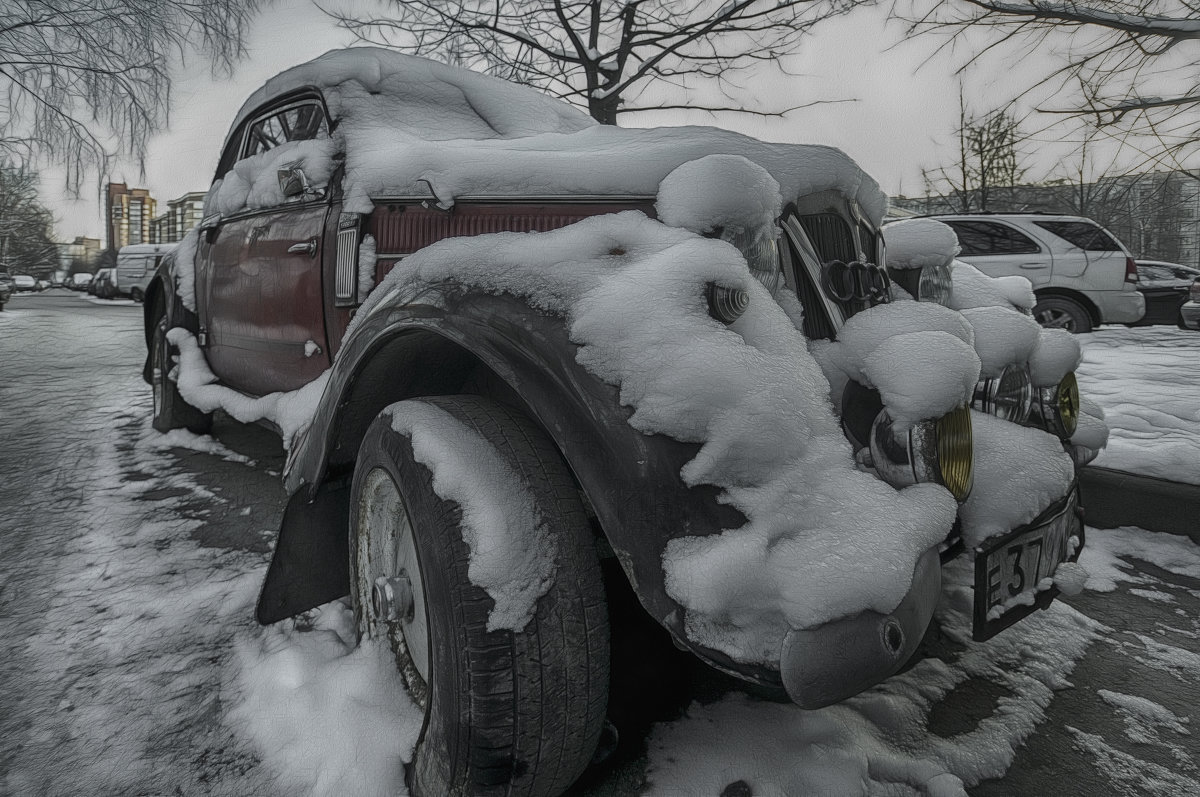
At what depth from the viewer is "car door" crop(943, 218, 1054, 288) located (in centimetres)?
943

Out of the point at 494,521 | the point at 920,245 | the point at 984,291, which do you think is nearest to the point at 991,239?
the point at 984,291

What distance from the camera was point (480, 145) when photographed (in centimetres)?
233

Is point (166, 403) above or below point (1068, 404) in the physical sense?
below

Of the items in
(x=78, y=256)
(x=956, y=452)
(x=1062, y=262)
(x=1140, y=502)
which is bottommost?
(x=1140, y=502)

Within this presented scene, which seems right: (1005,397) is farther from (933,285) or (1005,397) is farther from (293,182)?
(293,182)

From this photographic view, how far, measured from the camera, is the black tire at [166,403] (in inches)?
183

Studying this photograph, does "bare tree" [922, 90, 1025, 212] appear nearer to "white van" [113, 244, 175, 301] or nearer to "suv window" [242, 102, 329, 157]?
"suv window" [242, 102, 329, 157]

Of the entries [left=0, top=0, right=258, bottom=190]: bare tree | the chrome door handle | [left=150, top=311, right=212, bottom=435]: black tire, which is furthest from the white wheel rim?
[left=0, top=0, right=258, bottom=190]: bare tree

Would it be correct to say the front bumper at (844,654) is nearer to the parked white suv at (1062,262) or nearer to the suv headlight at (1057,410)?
the suv headlight at (1057,410)

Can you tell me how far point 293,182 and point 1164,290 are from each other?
54.4 feet

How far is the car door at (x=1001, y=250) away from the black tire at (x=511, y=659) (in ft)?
30.3

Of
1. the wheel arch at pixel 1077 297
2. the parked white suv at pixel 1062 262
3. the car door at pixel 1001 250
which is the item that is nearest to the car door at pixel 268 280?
the car door at pixel 1001 250

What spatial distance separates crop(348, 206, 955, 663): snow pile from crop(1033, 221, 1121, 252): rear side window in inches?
389

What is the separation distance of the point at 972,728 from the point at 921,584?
0.89 meters
